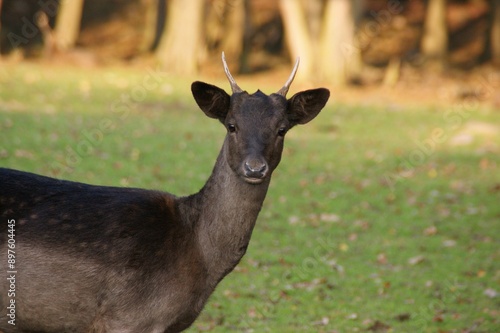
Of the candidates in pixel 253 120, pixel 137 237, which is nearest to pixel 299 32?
pixel 253 120

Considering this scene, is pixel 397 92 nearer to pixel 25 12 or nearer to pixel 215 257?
pixel 25 12

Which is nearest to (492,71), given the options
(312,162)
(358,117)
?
(358,117)

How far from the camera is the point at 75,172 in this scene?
14.2 meters

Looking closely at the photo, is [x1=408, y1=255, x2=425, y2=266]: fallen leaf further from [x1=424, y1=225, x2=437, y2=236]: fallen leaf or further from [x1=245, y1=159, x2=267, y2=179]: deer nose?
[x1=245, y1=159, x2=267, y2=179]: deer nose

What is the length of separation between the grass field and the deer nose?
124 inches

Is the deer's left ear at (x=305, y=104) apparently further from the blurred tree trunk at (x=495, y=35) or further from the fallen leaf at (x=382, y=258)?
the blurred tree trunk at (x=495, y=35)

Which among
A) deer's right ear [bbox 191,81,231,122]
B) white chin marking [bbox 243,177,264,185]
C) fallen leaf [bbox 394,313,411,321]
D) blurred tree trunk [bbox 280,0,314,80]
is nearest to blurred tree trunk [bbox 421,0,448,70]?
blurred tree trunk [bbox 280,0,314,80]

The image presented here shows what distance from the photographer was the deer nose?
6.23m

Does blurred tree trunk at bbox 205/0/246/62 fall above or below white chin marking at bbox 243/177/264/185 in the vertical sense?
below

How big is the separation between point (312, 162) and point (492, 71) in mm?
17530

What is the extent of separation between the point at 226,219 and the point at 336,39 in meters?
21.0

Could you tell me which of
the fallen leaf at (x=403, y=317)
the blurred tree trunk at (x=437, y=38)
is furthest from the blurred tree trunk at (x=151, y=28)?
the fallen leaf at (x=403, y=317)

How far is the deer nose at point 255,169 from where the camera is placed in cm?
623

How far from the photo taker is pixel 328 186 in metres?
15.8
